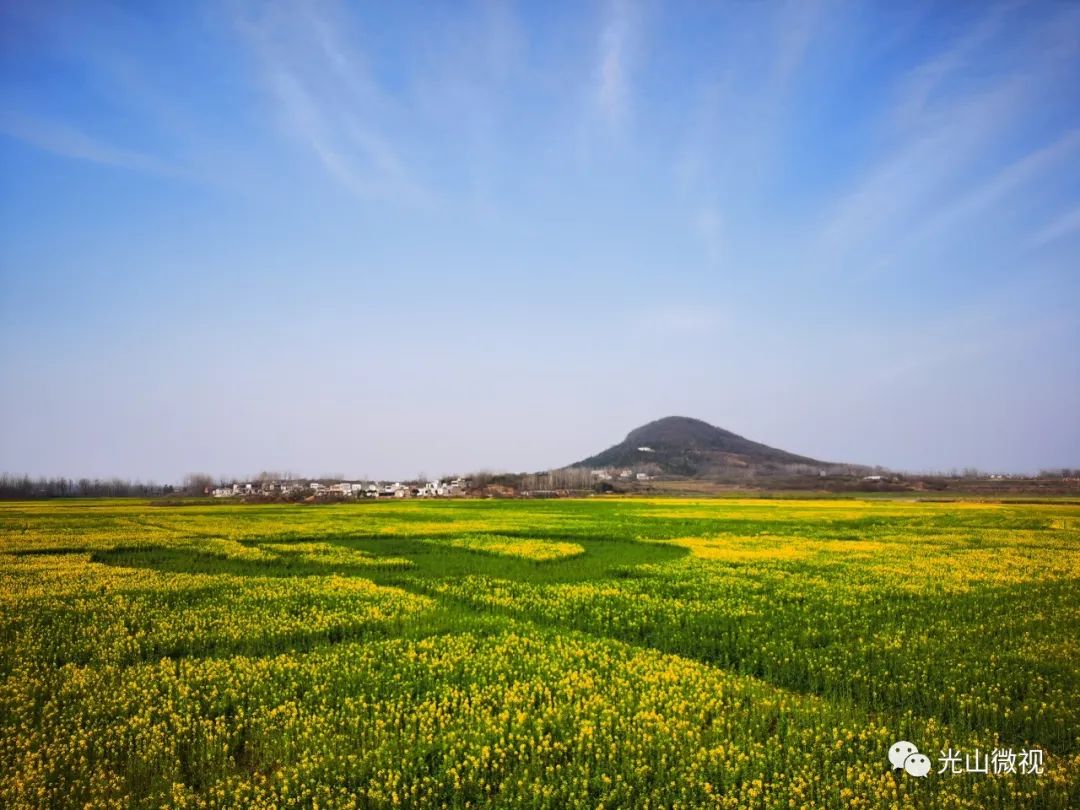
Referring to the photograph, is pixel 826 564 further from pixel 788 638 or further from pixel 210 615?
pixel 210 615

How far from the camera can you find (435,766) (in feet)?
28.6

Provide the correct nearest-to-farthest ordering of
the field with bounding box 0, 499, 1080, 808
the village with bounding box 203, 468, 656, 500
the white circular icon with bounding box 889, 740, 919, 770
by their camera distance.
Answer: the field with bounding box 0, 499, 1080, 808, the white circular icon with bounding box 889, 740, 919, 770, the village with bounding box 203, 468, 656, 500

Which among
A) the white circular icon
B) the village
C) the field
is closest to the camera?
the field

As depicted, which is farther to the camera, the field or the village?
the village

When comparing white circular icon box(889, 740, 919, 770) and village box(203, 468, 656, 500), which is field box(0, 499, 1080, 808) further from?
village box(203, 468, 656, 500)

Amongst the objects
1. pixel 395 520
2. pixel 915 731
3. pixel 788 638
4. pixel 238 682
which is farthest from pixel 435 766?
pixel 395 520

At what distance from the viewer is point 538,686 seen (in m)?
11.2

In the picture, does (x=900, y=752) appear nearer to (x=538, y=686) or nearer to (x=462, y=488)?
(x=538, y=686)

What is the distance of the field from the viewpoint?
7953 mm

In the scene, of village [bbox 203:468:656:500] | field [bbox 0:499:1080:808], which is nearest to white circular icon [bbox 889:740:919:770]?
field [bbox 0:499:1080:808]

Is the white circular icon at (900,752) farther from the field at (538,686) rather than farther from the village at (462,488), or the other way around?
the village at (462,488)

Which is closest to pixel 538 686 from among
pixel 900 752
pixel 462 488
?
pixel 900 752

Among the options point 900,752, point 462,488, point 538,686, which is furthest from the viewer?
point 462,488

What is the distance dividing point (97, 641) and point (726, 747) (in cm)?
1477
